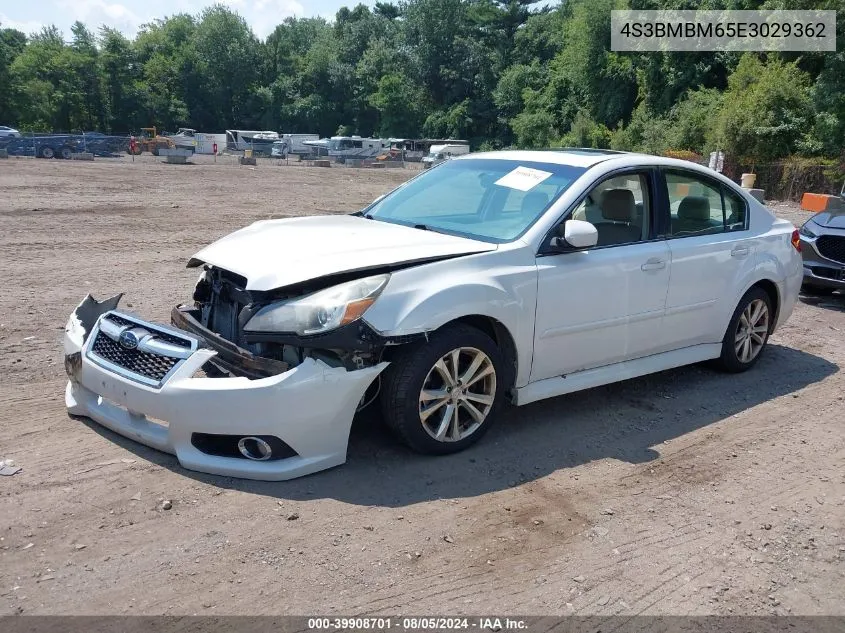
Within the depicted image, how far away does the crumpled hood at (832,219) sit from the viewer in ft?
29.4

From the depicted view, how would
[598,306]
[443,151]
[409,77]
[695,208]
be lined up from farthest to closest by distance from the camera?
1. [409,77]
2. [443,151]
3. [695,208]
4. [598,306]

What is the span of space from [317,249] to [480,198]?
142 cm

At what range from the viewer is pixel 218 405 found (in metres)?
3.69

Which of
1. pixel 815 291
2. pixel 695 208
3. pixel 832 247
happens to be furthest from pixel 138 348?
pixel 815 291

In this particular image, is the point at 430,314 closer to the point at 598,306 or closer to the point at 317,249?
the point at 317,249

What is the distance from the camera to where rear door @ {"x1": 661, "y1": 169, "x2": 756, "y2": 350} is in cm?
532

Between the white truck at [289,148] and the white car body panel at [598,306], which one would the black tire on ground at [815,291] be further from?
the white truck at [289,148]

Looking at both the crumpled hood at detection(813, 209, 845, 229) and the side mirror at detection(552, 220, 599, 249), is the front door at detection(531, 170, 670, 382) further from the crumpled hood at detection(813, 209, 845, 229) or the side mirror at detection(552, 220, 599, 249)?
the crumpled hood at detection(813, 209, 845, 229)

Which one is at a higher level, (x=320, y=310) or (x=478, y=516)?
(x=320, y=310)

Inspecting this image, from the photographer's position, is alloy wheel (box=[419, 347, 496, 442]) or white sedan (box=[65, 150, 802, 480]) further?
alloy wheel (box=[419, 347, 496, 442])

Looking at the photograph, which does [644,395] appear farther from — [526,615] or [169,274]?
Result: [169,274]

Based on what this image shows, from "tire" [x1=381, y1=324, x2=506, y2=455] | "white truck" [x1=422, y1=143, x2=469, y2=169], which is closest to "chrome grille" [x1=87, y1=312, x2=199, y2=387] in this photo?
"tire" [x1=381, y1=324, x2=506, y2=455]

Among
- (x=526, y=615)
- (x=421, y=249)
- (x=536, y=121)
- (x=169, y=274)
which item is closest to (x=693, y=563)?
(x=526, y=615)

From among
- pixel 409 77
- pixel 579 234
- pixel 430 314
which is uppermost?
pixel 409 77
